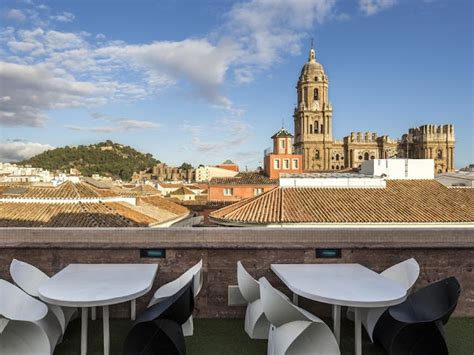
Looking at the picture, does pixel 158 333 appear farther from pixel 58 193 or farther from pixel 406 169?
pixel 406 169

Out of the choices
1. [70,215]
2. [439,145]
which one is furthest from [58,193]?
[439,145]

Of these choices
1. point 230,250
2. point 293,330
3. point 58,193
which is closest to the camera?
point 293,330

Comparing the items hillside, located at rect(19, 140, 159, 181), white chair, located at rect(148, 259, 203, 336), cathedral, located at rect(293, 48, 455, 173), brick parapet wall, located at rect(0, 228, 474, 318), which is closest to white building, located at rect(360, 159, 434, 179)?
brick parapet wall, located at rect(0, 228, 474, 318)

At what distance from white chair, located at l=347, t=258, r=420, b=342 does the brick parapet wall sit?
53cm

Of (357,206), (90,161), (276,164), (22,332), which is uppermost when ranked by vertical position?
(90,161)

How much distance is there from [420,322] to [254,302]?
5.34 feet

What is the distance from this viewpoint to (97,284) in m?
3.72

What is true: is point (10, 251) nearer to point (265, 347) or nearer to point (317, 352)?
point (265, 347)

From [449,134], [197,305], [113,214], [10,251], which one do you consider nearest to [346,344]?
[197,305]

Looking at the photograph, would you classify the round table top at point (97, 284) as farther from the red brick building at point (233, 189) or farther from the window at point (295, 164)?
the window at point (295, 164)

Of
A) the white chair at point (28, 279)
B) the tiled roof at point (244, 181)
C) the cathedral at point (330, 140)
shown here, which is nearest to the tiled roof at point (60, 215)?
the white chair at point (28, 279)

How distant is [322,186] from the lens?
58.7 feet

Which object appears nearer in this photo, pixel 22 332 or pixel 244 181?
pixel 22 332

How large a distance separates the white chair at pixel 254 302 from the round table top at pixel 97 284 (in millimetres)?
934
